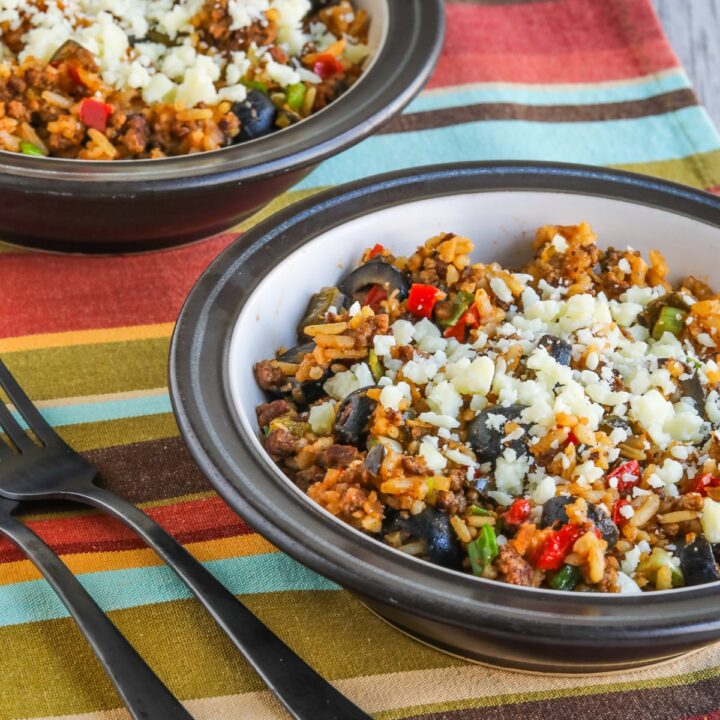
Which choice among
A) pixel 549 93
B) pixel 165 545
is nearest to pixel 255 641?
→ pixel 165 545

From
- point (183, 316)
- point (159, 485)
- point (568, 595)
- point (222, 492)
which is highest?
point (183, 316)

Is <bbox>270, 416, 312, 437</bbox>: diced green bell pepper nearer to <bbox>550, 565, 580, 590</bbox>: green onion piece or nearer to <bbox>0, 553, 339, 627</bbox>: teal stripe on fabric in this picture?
<bbox>0, 553, 339, 627</bbox>: teal stripe on fabric

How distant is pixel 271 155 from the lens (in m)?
2.68

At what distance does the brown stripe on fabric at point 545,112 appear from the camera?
3.68 meters

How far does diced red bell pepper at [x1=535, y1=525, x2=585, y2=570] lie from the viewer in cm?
192

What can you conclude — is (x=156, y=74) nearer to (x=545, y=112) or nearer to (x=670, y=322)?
(x=545, y=112)

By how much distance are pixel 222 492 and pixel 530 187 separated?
46.6 inches

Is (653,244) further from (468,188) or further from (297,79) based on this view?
(297,79)

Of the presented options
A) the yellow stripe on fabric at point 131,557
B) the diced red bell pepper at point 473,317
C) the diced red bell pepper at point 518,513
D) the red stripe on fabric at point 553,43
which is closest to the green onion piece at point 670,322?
the diced red bell pepper at point 473,317

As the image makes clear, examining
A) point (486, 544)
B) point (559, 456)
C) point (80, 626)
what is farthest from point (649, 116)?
point (80, 626)

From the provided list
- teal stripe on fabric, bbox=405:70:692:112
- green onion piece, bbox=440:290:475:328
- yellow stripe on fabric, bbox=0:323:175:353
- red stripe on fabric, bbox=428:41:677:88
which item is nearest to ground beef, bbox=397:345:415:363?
green onion piece, bbox=440:290:475:328

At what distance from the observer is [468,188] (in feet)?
8.63

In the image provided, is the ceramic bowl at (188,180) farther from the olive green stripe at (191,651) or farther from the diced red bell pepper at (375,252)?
the olive green stripe at (191,651)

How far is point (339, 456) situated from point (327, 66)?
1.60 metres
